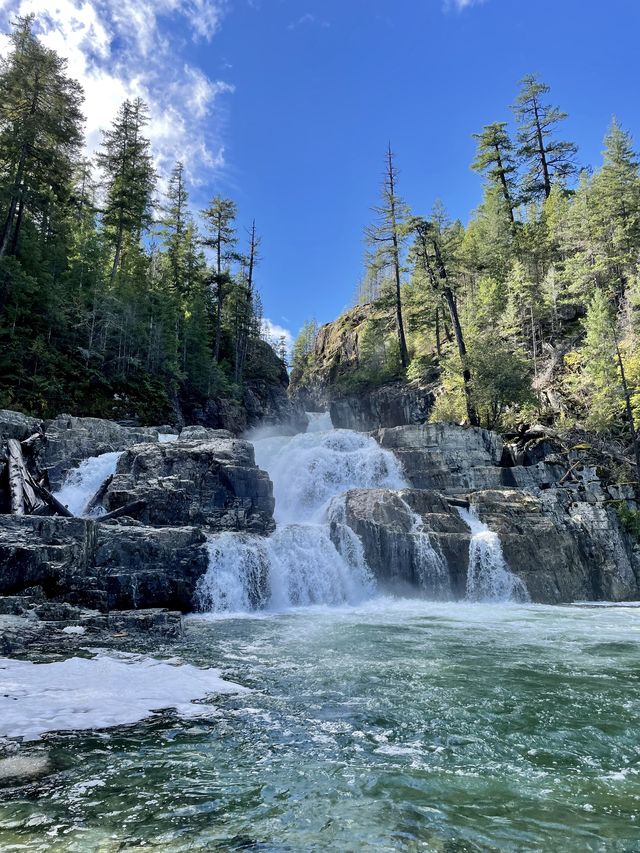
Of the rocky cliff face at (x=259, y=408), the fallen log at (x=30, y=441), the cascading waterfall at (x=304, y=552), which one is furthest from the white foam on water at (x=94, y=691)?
the rocky cliff face at (x=259, y=408)

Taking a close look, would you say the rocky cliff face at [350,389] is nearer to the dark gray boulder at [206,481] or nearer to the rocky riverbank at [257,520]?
the rocky riverbank at [257,520]

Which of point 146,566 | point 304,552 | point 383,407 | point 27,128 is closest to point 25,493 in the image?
point 146,566

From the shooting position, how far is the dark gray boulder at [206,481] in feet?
63.5

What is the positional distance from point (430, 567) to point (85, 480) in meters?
15.2

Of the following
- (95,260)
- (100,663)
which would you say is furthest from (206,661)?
(95,260)

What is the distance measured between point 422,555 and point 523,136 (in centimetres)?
4822

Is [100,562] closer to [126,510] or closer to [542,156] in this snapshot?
[126,510]

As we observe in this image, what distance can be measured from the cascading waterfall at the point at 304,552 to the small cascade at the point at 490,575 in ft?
13.9

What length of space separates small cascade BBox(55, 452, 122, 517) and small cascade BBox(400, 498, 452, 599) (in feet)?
44.1

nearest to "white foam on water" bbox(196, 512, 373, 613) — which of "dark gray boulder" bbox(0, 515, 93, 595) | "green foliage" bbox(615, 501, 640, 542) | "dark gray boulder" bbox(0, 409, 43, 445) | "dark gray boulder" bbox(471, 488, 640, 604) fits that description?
"dark gray boulder" bbox(0, 515, 93, 595)

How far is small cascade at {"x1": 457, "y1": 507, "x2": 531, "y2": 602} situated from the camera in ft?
62.2

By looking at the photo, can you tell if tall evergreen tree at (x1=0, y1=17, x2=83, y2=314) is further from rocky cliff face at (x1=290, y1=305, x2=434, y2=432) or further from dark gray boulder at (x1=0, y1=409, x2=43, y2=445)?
rocky cliff face at (x1=290, y1=305, x2=434, y2=432)

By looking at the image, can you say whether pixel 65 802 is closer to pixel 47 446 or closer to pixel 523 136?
pixel 47 446

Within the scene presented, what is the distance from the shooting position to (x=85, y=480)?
69.0 feet
